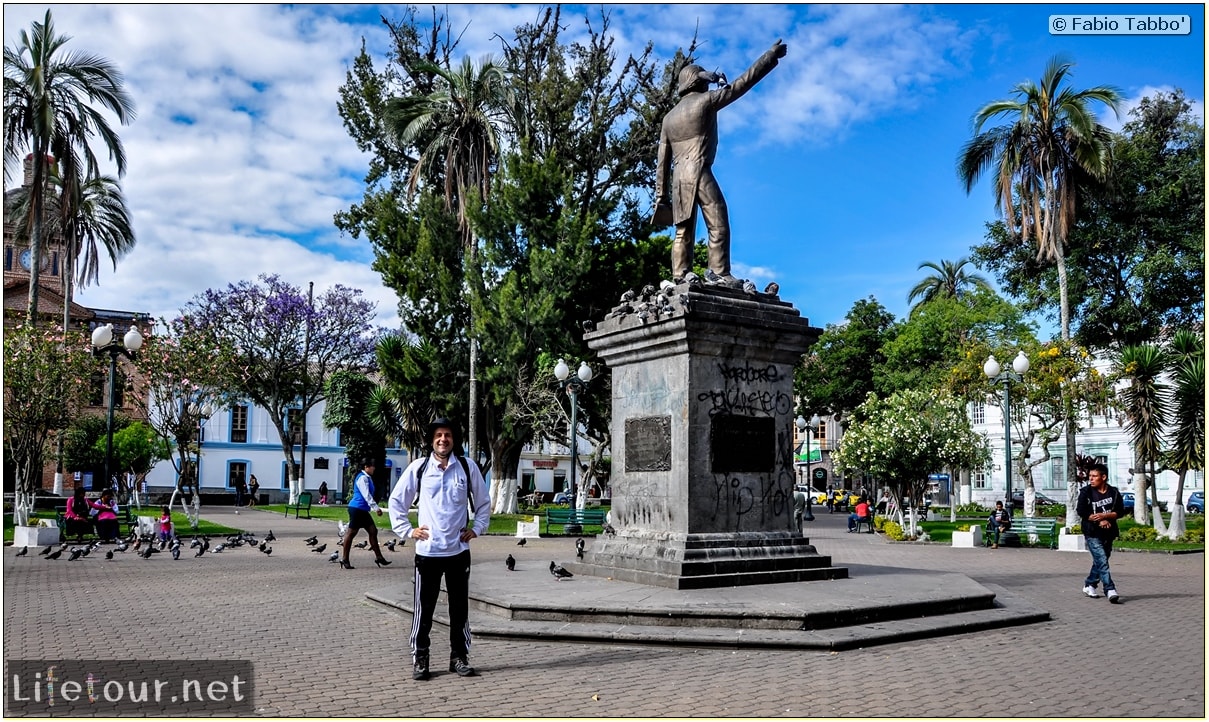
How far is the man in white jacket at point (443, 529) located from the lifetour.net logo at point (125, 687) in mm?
1192

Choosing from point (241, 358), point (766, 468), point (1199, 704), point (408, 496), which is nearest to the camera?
point (1199, 704)

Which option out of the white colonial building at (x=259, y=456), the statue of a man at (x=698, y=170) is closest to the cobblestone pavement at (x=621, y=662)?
the statue of a man at (x=698, y=170)

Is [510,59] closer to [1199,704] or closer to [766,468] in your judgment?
[766,468]

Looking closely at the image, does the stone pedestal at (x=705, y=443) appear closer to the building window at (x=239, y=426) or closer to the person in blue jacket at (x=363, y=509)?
the person in blue jacket at (x=363, y=509)

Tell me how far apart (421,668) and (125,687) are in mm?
1794

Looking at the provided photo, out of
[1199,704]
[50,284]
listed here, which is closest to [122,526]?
[1199,704]

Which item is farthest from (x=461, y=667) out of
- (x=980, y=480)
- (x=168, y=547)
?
(x=980, y=480)

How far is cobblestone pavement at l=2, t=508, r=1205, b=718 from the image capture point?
18.2 feet

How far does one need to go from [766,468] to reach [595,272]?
2124 cm

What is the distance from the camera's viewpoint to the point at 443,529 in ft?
20.9

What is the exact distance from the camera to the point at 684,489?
9.42m

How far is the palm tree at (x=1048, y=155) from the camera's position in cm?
2917

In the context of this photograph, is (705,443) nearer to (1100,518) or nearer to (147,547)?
(1100,518)

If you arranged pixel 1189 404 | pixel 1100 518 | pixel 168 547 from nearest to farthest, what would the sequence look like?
1. pixel 1100 518
2. pixel 168 547
3. pixel 1189 404
